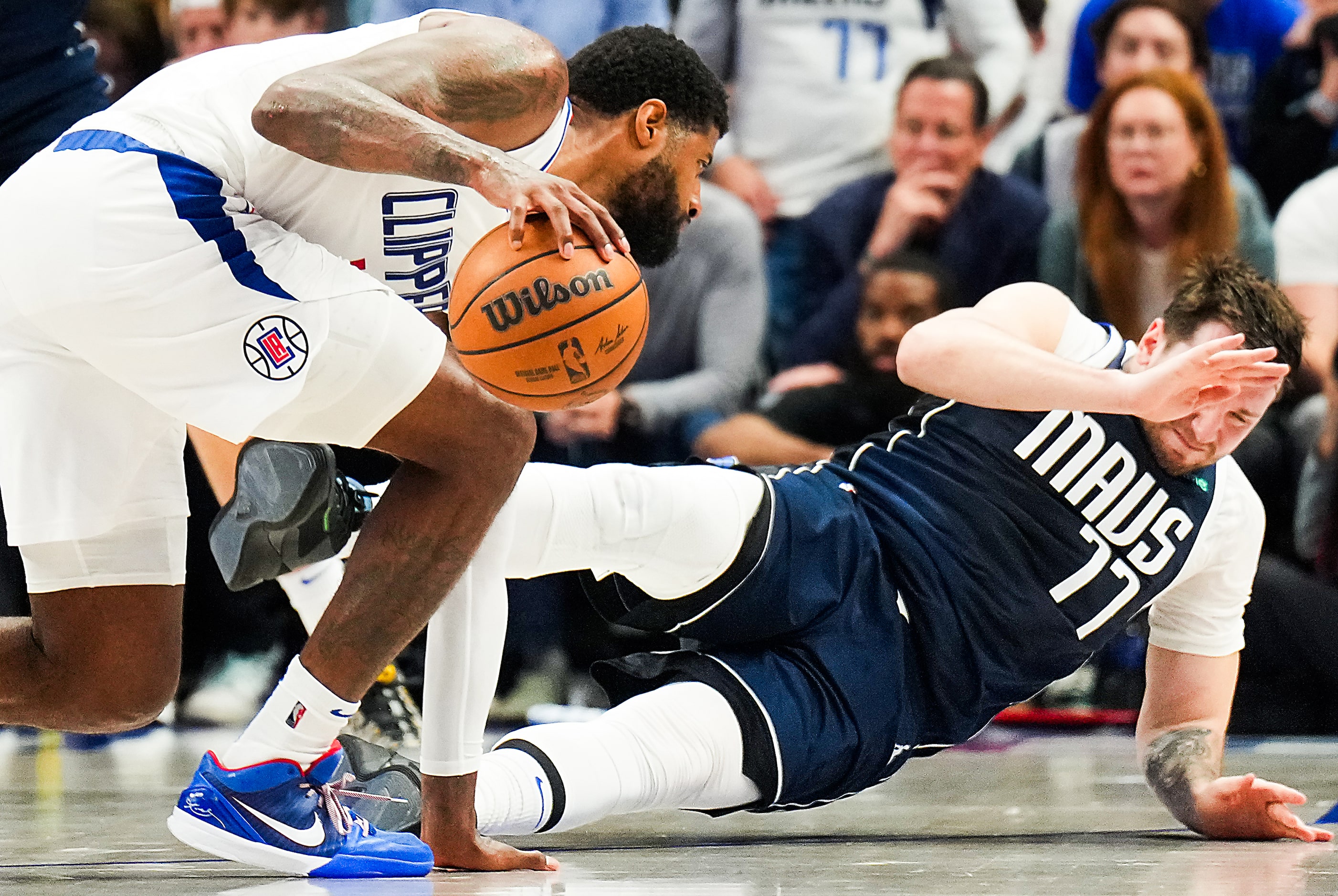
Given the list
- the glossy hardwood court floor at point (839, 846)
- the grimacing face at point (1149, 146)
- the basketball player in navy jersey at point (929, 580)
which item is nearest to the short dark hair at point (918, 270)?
the grimacing face at point (1149, 146)

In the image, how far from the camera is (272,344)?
2428 millimetres

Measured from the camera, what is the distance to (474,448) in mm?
2490

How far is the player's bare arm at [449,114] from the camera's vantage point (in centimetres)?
225

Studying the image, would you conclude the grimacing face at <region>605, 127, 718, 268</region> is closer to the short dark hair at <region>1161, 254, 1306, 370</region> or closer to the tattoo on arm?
the short dark hair at <region>1161, 254, 1306, 370</region>

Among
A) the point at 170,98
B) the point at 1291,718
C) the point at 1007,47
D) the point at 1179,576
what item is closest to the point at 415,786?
the point at 170,98

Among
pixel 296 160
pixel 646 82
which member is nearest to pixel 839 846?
pixel 646 82

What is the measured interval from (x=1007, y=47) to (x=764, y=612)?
3151 mm

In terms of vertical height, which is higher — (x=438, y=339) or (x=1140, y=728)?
(x=438, y=339)

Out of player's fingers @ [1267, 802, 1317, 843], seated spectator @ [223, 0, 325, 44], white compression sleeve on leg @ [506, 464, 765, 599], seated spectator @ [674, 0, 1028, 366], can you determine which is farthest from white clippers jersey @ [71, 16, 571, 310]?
seated spectator @ [223, 0, 325, 44]

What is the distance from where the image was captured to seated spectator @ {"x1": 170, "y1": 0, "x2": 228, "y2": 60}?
5566 mm

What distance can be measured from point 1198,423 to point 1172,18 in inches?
112

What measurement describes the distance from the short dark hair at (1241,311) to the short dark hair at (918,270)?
6.75 feet

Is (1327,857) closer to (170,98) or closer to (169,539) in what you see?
(169,539)

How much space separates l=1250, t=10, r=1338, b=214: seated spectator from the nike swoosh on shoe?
4.12 meters
